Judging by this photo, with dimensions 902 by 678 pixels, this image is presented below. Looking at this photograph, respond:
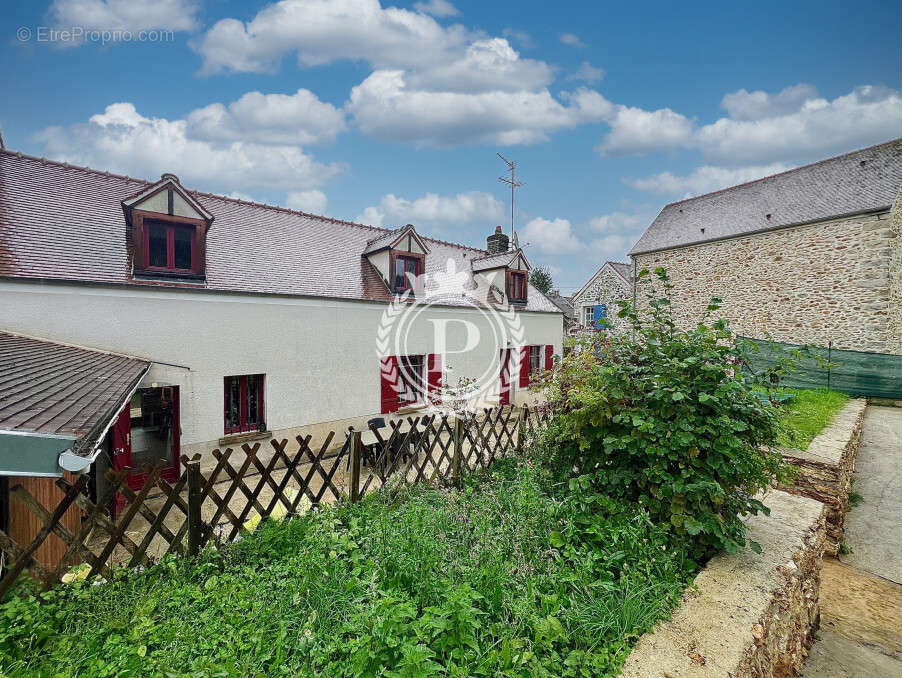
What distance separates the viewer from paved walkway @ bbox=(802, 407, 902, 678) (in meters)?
3.25

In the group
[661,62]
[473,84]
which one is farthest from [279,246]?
[661,62]

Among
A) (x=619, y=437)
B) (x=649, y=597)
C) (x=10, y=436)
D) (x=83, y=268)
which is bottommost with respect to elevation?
(x=649, y=597)

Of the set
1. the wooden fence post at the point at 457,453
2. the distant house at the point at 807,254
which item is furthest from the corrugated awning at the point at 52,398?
the distant house at the point at 807,254

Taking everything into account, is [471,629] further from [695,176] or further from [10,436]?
[695,176]

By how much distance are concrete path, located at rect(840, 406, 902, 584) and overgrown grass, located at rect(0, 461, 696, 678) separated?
4366 millimetres

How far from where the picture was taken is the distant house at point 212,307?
6.91 metres

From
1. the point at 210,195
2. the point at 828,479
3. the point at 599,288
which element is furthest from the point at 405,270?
the point at 599,288

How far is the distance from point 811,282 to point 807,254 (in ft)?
3.95

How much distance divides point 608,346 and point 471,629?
2.77 metres

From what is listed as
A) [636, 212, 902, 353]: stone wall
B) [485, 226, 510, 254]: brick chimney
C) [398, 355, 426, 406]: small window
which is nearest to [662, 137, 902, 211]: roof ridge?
[636, 212, 902, 353]: stone wall

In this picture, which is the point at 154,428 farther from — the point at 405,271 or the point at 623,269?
the point at 623,269

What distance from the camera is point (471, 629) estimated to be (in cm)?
214

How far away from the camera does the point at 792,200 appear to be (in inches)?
671

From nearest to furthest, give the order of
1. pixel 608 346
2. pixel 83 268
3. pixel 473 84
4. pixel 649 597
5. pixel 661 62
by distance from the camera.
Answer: pixel 649 597
pixel 608 346
pixel 83 268
pixel 473 84
pixel 661 62
